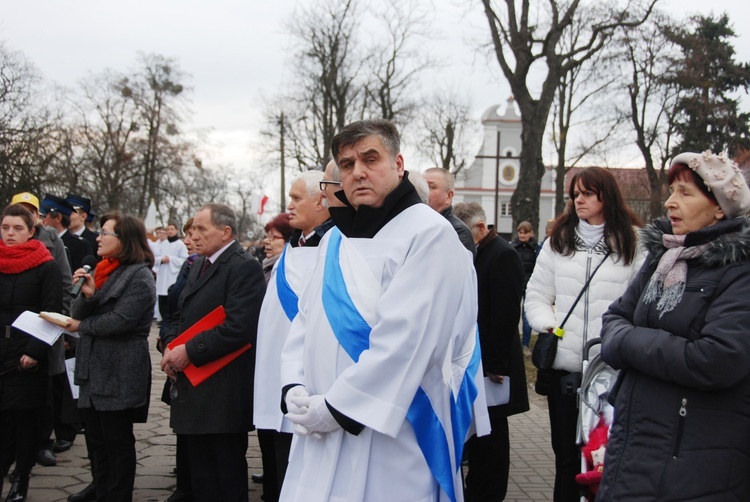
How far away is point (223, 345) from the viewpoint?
4.59 meters

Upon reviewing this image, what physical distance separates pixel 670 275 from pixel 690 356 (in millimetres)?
379

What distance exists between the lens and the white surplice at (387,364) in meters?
2.59

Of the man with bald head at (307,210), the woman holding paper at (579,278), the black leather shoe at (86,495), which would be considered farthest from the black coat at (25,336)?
the woman holding paper at (579,278)

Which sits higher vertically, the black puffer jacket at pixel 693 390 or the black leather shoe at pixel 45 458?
the black puffer jacket at pixel 693 390

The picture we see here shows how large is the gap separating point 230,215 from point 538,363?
230cm

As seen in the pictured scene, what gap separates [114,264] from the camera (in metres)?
5.14

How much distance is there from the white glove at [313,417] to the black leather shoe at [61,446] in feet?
16.0

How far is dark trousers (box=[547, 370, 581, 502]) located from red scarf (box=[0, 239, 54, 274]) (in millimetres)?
3703

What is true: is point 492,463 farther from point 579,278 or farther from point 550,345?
point 579,278

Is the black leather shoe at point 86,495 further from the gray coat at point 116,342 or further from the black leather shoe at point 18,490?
the gray coat at point 116,342

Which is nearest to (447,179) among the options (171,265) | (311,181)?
(311,181)

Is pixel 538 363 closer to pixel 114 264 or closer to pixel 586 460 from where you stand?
pixel 586 460

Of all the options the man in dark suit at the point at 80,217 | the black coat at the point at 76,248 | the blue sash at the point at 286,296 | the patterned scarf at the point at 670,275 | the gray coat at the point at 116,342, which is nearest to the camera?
the patterned scarf at the point at 670,275

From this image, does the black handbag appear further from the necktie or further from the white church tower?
the white church tower
